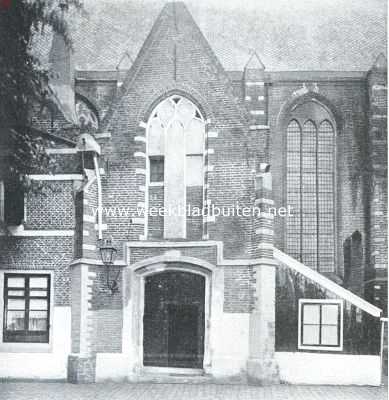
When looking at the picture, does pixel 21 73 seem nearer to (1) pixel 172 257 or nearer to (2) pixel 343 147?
(1) pixel 172 257

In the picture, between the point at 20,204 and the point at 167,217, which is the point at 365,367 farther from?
the point at 20,204

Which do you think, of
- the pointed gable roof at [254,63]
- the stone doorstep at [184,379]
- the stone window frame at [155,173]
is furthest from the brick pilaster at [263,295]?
the pointed gable roof at [254,63]

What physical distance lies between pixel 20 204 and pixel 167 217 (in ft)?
13.0

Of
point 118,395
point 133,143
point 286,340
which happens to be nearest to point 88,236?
point 133,143

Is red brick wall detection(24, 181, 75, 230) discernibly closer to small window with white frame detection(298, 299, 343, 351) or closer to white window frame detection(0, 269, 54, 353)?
white window frame detection(0, 269, 54, 353)

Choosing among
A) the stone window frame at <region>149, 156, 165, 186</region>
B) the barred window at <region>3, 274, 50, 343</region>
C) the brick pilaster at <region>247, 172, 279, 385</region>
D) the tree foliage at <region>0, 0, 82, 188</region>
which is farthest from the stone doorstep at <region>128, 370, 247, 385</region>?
the tree foliage at <region>0, 0, 82, 188</region>

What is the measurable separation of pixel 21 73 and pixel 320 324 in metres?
9.77

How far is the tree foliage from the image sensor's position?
1181 cm

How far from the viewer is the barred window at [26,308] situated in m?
16.2

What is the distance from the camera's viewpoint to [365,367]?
16.3 meters

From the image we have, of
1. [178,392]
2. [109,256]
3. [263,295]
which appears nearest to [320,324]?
[263,295]

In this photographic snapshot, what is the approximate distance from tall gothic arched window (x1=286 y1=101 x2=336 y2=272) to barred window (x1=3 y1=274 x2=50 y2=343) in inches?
279

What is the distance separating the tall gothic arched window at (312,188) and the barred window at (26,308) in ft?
23.3

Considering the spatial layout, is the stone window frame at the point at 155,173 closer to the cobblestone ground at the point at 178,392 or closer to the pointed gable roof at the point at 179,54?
the pointed gable roof at the point at 179,54
